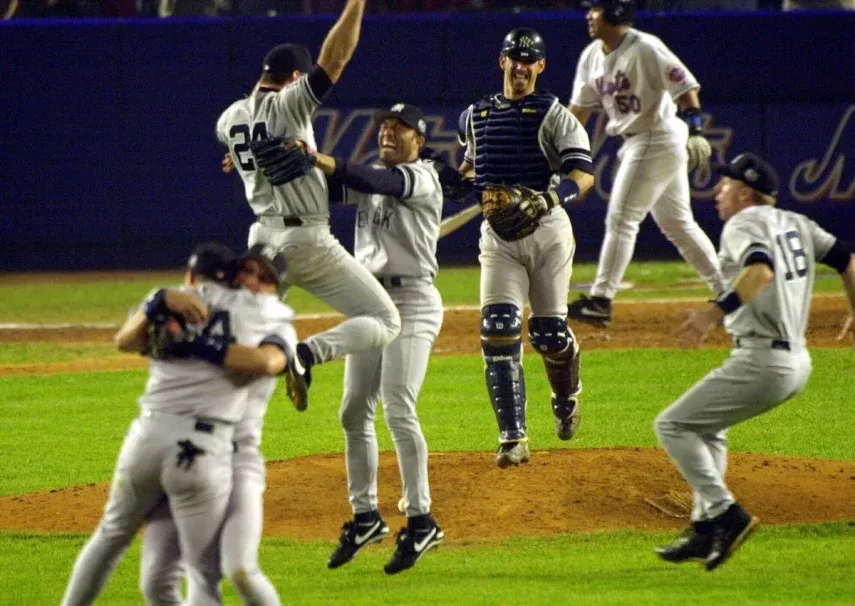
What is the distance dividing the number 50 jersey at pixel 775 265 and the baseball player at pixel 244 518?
79.8 inches

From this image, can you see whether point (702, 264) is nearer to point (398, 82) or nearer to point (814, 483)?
point (814, 483)

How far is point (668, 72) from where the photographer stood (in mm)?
10625

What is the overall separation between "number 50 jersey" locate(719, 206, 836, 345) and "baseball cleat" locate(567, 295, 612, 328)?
3.78m

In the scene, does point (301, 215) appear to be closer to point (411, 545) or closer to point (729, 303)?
point (411, 545)

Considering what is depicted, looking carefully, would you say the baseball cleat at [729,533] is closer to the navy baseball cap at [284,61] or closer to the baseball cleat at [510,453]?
the baseball cleat at [510,453]

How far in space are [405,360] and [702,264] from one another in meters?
4.71

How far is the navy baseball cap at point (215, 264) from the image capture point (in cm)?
528

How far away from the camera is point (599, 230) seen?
20.0 meters

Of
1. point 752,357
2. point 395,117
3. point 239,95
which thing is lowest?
point 239,95

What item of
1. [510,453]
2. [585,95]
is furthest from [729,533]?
[585,95]

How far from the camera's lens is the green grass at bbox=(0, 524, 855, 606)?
6512 mm

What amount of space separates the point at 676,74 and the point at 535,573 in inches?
187

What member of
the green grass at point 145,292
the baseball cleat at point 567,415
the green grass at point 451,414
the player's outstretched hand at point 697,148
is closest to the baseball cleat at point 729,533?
the baseball cleat at point 567,415

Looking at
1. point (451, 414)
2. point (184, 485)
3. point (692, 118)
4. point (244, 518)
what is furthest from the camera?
point (451, 414)
